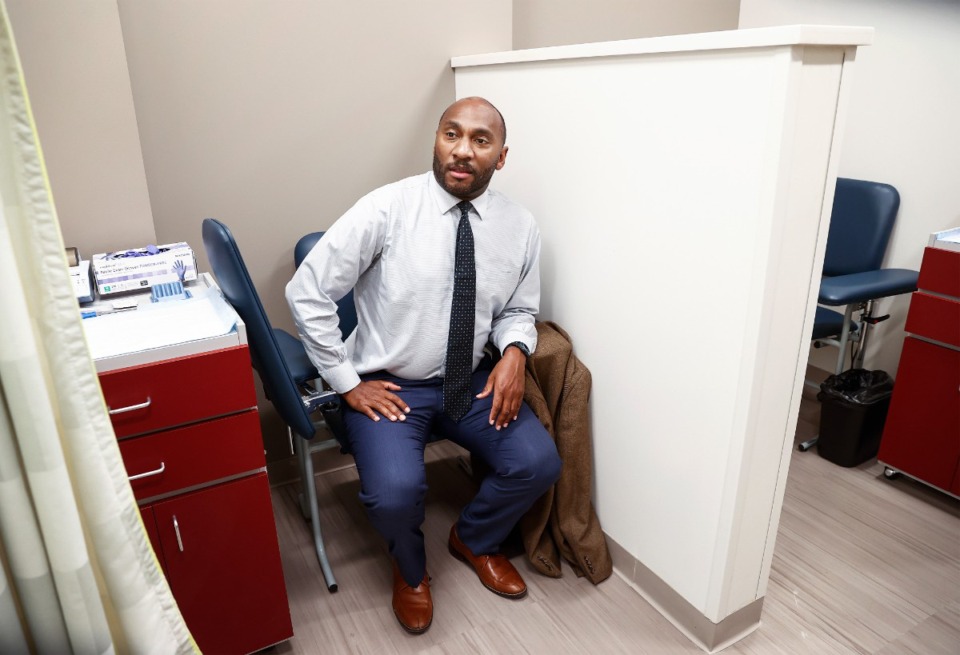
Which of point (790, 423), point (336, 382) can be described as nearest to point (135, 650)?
point (336, 382)

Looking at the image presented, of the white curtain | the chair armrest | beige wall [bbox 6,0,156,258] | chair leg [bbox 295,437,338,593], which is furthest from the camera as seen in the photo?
the chair armrest

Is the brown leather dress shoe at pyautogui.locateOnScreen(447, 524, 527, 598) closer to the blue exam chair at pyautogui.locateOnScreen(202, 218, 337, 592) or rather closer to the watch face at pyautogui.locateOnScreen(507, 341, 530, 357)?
the blue exam chair at pyautogui.locateOnScreen(202, 218, 337, 592)

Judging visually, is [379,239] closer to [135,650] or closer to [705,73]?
[705,73]

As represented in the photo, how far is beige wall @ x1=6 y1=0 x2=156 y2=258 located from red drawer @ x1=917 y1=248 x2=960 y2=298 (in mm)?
2254

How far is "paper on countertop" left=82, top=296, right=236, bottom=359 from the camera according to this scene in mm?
1362

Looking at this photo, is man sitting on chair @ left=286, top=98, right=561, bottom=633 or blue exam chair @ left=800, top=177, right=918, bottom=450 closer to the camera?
man sitting on chair @ left=286, top=98, right=561, bottom=633

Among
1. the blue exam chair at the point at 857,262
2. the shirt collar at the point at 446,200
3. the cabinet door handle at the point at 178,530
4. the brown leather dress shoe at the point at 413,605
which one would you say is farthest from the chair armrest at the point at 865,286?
the cabinet door handle at the point at 178,530

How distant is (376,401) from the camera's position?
72.1 inches

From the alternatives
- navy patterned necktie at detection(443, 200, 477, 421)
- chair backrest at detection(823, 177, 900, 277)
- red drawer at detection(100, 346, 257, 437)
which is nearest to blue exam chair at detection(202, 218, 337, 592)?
red drawer at detection(100, 346, 257, 437)

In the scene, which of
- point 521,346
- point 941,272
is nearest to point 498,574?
point 521,346

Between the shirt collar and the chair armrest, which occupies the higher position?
the shirt collar

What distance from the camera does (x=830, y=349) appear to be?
3.13m

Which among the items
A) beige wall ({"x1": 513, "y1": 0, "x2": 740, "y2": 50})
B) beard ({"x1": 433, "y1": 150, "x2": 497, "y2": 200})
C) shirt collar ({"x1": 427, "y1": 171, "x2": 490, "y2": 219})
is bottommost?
shirt collar ({"x1": 427, "y1": 171, "x2": 490, "y2": 219})

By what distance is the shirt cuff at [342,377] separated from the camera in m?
1.82
